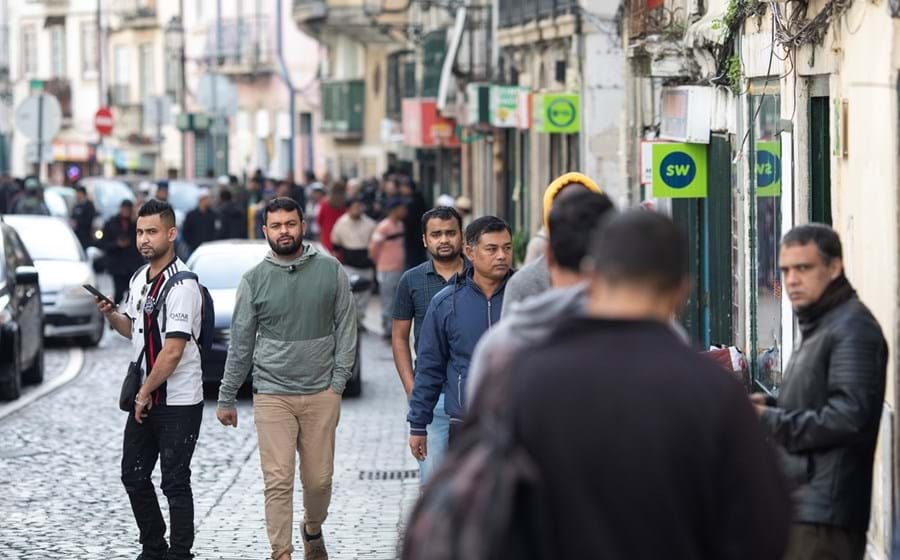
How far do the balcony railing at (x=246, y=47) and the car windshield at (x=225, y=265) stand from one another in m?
44.5

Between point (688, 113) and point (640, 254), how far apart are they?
38.5ft

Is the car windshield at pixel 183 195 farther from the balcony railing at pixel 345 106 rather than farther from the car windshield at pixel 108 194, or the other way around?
the balcony railing at pixel 345 106

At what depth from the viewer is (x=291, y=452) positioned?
971cm

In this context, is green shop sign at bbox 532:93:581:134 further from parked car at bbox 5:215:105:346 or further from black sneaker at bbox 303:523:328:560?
black sneaker at bbox 303:523:328:560

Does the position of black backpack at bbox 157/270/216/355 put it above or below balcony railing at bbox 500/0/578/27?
below

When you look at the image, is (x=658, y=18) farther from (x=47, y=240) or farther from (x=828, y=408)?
(x=828, y=408)

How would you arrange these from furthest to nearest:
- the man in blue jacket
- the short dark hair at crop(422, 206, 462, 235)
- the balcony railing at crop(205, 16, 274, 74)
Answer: the balcony railing at crop(205, 16, 274, 74) < the short dark hair at crop(422, 206, 462, 235) < the man in blue jacket

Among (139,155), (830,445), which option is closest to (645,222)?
(830,445)

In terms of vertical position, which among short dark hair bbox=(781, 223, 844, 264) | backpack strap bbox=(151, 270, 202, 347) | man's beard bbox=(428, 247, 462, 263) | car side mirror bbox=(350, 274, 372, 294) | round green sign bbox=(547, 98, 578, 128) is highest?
round green sign bbox=(547, 98, 578, 128)

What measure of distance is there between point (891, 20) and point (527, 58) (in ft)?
71.5

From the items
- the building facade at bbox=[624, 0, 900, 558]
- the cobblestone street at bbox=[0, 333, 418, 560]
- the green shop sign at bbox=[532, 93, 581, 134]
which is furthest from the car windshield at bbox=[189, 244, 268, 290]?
the green shop sign at bbox=[532, 93, 581, 134]

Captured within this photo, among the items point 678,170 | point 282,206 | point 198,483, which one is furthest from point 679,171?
point 282,206

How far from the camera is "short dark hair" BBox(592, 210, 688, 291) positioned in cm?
447

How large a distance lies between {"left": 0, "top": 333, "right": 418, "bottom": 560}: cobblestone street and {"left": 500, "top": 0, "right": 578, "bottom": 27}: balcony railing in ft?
26.8
